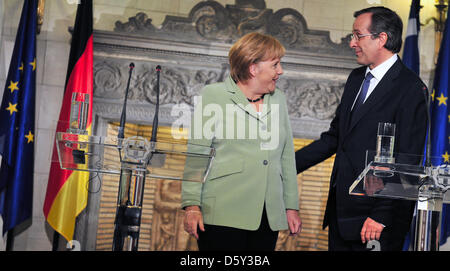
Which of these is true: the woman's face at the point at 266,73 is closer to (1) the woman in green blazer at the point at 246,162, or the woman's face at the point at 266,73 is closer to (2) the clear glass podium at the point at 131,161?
(1) the woman in green blazer at the point at 246,162

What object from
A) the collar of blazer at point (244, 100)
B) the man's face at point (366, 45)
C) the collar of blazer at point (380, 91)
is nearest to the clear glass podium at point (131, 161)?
the collar of blazer at point (244, 100)

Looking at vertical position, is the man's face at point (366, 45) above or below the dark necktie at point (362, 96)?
above

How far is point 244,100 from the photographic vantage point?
249 cm

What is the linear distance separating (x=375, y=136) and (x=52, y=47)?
135 inches

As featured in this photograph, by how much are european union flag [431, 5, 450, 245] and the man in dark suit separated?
7.36ft

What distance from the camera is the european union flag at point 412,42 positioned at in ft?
15.6

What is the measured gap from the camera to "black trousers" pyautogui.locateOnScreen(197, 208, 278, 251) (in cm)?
233

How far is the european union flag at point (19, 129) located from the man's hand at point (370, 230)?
9.97 feet

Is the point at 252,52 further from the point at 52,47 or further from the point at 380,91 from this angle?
the point at 52,47

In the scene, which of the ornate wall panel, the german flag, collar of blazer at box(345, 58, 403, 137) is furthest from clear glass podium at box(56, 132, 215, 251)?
the ornate wall panel

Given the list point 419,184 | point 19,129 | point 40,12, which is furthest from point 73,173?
point 419,184

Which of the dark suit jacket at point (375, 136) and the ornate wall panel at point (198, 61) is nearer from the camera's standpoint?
the dark suit jacket at point (375, 136)

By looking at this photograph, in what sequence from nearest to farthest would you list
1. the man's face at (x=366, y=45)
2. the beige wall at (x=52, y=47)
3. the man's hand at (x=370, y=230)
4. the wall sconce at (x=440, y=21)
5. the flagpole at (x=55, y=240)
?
the man's hand at (x=370, y=230)
the man's face at (x=366, y=45)
the flagpole at (x=55, y=240)
the beige wall at (x=52, y=47)
the wall sconce at (x=440, y=21)
